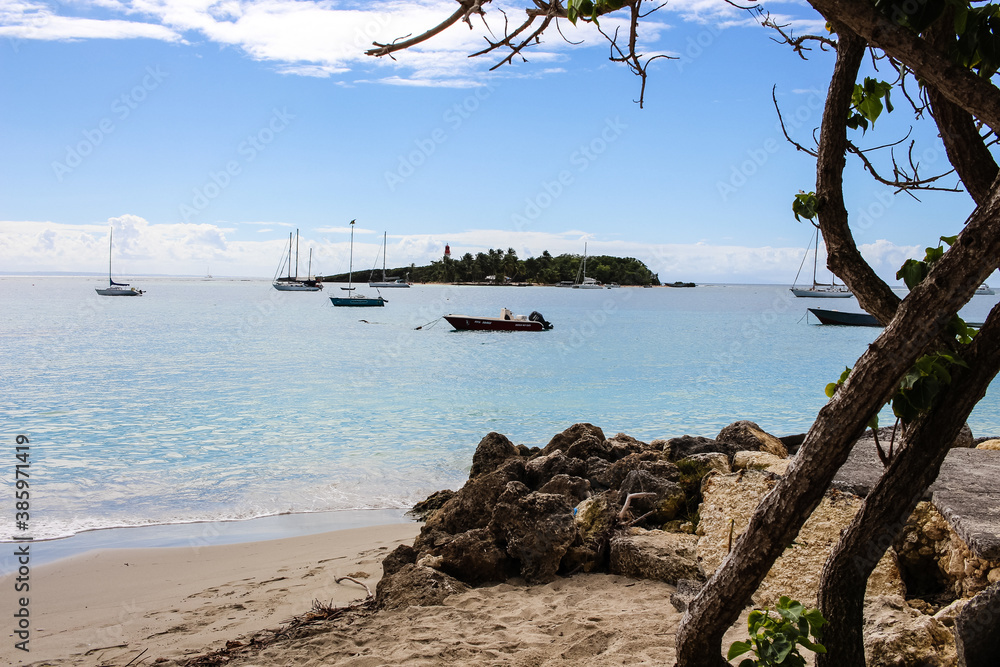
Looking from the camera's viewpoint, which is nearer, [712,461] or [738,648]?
[738,648]

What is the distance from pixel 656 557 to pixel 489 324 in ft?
116

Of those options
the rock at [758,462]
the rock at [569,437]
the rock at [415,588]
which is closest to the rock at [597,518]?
the rock at [415,588]

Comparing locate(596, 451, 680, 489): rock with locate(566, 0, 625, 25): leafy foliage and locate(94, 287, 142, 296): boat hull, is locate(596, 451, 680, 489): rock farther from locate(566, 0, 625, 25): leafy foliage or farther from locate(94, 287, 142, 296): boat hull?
locate(94, 287, 142, 296): boat hull

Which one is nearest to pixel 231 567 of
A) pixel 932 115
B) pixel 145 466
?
pixel 145 466

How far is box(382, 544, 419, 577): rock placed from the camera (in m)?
5.47

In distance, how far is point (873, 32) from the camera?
2086 mm

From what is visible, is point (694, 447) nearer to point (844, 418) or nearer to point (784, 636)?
point (784, 636)

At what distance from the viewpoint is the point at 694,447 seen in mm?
7863

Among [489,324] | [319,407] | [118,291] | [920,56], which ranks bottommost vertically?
[319,407]

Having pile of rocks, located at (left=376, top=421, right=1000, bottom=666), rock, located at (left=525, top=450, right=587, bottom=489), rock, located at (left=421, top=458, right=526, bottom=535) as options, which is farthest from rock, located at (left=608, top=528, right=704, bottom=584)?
rock, located at (left=525, top=450, right=587, bottom=489)

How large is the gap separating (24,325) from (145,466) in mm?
44366

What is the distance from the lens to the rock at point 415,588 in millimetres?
4867

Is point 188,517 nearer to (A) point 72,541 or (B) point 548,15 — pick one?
(A) point 72,541

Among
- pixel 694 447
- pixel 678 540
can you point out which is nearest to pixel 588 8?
pixel 678 540
